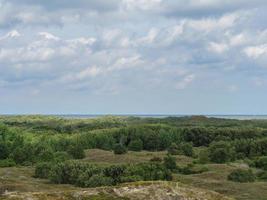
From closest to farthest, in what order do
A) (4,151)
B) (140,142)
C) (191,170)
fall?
(191,170) → (4,151) → (140,142)

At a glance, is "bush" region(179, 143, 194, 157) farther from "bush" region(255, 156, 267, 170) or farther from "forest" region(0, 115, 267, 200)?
"bush" region(255, 156, 267, 170)

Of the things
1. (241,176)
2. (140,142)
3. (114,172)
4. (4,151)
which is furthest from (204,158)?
(4,151)

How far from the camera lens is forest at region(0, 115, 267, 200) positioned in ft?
194

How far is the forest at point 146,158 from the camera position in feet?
194

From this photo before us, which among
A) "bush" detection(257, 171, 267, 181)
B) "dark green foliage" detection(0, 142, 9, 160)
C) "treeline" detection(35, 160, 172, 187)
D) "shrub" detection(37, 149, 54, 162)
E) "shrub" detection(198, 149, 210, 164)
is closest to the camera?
"treeline" detection(35, 160, 172, 187)

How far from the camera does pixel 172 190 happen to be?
14.1m

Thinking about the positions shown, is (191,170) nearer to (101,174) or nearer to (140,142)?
(101,174)

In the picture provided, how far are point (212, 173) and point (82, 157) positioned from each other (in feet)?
Result: 143

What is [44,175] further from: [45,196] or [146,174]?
[45,196]

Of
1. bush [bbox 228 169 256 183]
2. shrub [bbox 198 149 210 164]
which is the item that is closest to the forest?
bush [bbox 228 169 256 183]

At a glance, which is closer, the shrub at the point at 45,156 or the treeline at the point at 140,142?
the shrub at the point at 45,156

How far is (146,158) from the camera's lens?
10375cm

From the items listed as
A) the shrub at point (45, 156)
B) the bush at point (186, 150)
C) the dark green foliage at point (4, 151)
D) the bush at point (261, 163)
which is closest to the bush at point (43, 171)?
the shrub at point (45, 156)

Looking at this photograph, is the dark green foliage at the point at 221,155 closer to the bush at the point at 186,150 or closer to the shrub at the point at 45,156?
the bush at the point at 186,150
